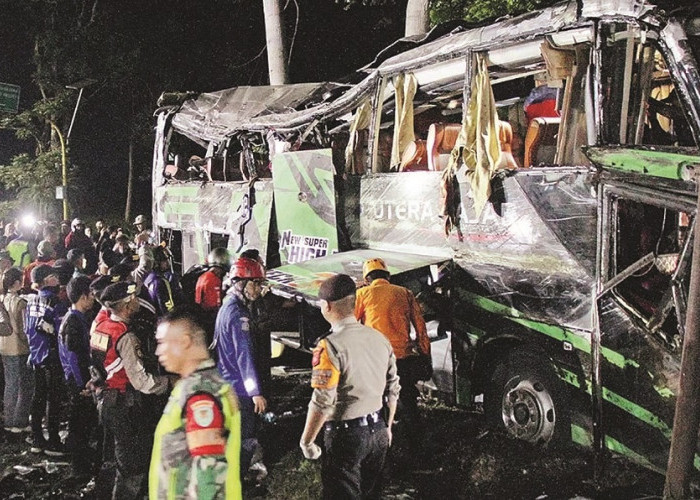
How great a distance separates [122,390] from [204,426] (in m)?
2.04

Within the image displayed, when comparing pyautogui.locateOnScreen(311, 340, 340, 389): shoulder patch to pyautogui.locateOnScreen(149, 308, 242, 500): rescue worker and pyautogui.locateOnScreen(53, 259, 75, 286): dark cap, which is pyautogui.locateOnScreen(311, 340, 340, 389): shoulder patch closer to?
pyautogui.locateOnScreen(149, 308, 242, 500): rescue worker

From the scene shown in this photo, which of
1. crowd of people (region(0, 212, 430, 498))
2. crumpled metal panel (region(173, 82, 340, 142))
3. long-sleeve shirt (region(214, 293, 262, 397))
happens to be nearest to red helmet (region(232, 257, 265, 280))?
crowd of people (region(0, 212, 430, 498))

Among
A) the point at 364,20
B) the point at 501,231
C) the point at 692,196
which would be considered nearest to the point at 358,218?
the point at 501,231

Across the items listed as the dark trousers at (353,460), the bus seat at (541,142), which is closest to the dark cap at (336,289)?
the dark trousers at (353,460)

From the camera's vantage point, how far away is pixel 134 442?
14.9ft

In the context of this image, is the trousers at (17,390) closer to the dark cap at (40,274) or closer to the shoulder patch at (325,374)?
the dark cap at (40,274)

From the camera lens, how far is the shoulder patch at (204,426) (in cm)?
276

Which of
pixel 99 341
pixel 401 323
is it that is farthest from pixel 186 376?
pixel 401 323

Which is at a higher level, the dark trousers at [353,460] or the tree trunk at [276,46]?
the tree trunk at [276,46]

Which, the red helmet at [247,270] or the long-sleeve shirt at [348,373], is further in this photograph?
the red helmet at [247,270]

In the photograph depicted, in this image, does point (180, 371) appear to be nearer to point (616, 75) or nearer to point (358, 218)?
point (616, 75)

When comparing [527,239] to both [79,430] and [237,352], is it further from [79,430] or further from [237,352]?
[79,430]

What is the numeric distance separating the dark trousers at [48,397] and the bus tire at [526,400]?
13.7 ft

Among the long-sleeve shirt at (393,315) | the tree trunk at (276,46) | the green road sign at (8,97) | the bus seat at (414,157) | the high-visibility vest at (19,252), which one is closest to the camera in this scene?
the long-sleeve shirt at (393,315)
